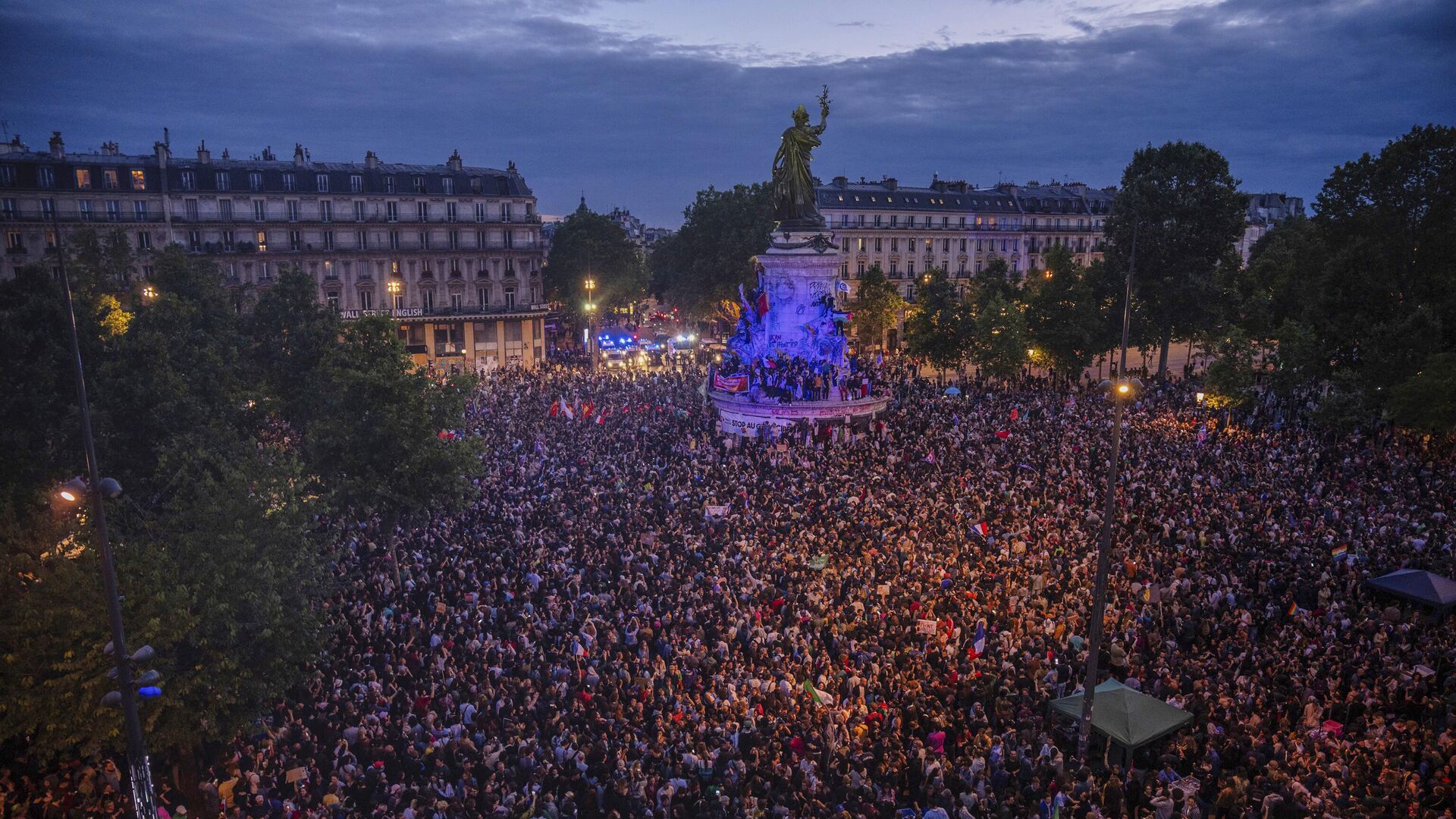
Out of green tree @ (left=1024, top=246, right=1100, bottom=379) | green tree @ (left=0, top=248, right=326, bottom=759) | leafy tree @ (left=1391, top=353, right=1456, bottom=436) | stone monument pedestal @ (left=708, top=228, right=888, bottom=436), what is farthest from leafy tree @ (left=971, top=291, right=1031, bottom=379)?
green tree @ (left=0, top=248, right=326, bottom=759)

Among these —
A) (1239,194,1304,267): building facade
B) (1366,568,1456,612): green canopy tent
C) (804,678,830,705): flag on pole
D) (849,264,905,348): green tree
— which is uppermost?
(1239,194,1304,267): building facade

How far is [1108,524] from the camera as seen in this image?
14.7m

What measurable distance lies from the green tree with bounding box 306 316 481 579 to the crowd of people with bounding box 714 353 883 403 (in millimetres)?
16962

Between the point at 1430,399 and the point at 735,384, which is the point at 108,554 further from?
the point at 1430,399

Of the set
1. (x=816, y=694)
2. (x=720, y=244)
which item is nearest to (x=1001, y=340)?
(x=720, y=244)

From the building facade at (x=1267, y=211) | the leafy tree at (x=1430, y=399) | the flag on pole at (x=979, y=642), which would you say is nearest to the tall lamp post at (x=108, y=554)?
the flag on pole at (x=979, y=642)

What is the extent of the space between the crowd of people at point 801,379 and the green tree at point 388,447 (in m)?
17.0

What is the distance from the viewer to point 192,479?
20609 mm

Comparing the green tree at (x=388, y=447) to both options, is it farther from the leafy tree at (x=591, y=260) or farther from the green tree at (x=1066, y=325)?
the leafy tree at (x=591, y=260)

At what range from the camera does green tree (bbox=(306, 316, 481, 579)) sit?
23.8 m

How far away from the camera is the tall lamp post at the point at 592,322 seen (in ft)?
202

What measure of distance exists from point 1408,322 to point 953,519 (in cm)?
2198

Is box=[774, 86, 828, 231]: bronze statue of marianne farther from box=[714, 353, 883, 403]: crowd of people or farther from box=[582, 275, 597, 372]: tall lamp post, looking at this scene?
box=[582, 275, 597, 372]: tall lamp post

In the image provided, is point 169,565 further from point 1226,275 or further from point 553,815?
point 1226,275
